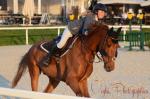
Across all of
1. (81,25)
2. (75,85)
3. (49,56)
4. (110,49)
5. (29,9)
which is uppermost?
(81,25)

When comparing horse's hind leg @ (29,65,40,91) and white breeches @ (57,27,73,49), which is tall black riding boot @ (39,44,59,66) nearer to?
white breeches @ (57,27,73,49)

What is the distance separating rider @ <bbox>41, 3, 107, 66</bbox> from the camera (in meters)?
6.82

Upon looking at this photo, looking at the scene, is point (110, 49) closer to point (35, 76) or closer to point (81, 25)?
point (81, 25)

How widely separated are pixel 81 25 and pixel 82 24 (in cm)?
2

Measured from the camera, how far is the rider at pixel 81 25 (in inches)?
268

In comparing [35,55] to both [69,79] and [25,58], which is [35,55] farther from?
[69,79]

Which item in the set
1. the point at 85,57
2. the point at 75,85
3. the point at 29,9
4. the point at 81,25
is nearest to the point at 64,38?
the point at 81,25

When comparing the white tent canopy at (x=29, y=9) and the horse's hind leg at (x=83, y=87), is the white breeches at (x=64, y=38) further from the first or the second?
the white tent canopy at (x=29, y=9)

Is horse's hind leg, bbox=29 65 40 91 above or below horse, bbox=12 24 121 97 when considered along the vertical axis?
below

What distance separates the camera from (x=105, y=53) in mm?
6562

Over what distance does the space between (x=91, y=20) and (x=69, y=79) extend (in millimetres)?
846

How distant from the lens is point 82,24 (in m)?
6.98

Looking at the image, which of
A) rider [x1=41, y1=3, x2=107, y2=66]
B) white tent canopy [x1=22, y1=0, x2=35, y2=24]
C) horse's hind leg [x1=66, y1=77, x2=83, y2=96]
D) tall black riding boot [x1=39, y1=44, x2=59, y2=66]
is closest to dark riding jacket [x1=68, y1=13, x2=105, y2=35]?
rider [x1=41, y1=3, x2=107, y2=66]

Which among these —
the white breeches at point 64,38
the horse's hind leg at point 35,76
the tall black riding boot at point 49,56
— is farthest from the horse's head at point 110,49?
the horse's hind leg at point 35,76
